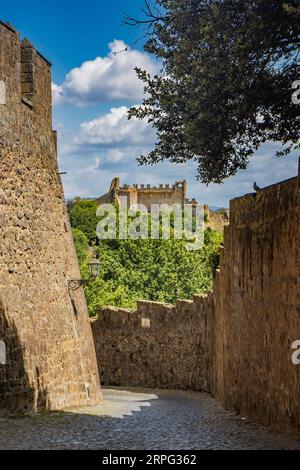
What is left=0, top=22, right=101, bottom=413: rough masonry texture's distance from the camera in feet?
41.6

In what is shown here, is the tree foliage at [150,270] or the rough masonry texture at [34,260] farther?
the tree foliage at [150,270]

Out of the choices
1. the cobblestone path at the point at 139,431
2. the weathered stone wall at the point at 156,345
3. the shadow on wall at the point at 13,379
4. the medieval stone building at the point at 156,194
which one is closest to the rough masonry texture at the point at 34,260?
the shadow on wall at the point at 13,379

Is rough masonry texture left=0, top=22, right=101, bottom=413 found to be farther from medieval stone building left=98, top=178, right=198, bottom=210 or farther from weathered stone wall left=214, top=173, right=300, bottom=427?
medieval stone building left=98, top=178, right=198, bottom=210

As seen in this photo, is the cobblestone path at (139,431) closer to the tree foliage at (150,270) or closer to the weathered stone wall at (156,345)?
the weathered stone wall at (156,345)

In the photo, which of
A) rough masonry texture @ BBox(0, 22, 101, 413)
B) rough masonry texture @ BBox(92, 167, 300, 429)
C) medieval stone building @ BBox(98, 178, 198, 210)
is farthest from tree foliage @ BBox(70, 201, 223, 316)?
medieval stone building @ BBox(98, 178, 198, 210)

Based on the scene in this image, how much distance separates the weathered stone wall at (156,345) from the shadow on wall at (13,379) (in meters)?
9.60

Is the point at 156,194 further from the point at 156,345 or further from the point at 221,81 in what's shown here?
the point at 221,81

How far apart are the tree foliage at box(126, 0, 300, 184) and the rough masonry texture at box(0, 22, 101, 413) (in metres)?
2.69

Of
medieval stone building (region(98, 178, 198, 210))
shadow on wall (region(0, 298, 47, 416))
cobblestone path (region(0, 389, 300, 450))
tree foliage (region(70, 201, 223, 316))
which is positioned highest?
medieval stone building (region(98, 178, 198, 210))

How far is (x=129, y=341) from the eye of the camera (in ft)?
83.9

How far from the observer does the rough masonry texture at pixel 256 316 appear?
955cm

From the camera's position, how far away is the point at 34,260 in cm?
1447

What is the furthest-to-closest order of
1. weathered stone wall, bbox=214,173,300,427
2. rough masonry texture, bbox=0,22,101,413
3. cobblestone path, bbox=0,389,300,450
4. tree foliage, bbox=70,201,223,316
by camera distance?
tree foliage, bbox=70,201,223,316
rough masonry texture, bbox=0,22,101,413
weathered stone wall, bbox=214,173,300,427
cobblestone path, bbox=0,389,300,450
